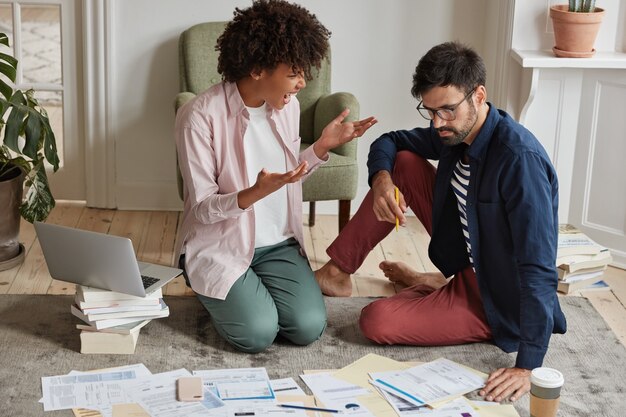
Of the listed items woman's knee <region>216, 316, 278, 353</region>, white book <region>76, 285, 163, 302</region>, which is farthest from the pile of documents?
white book <region>76, 285, 163, 302</region>

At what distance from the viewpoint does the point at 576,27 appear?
12.0ft

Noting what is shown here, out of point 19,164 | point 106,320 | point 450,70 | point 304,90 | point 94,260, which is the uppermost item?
point 450,70

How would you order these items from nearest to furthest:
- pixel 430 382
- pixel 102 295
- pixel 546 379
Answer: pixel 546 379, pixel 430 382, pixel 102 295

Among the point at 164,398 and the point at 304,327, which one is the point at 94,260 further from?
the point at 304,327

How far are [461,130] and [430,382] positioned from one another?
73 centimetres

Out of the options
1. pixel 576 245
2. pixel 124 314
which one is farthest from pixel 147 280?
pixel 576 245

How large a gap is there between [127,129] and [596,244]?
205cm

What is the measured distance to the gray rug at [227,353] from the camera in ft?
9.20

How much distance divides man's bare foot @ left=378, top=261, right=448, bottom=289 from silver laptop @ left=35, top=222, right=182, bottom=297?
0.91 metres

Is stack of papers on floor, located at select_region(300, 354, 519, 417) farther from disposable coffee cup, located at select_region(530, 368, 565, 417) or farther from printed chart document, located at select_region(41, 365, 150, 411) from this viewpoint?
printed chart document, located at select_region(41, 365, 150, 411)

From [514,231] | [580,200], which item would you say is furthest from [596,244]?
[514,231]

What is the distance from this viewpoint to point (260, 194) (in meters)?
2.78

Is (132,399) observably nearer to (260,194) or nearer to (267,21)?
(260,194)

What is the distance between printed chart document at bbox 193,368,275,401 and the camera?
2.73 metres
